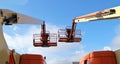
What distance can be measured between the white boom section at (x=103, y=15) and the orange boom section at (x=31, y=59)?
5770mm

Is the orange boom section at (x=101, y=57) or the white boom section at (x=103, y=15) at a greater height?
the white boom section at (x=103, y=15)

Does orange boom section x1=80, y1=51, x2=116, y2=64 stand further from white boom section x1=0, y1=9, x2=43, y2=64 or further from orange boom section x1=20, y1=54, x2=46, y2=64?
white boom section x1=0, y1=9, x2=43, y2=64

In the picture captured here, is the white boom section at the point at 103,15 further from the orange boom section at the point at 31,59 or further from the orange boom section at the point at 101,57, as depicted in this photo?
the orange boom section at the point at 31,59

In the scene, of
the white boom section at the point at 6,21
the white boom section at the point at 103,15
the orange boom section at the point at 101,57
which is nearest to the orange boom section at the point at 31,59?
the white boom section at the point at 6,21

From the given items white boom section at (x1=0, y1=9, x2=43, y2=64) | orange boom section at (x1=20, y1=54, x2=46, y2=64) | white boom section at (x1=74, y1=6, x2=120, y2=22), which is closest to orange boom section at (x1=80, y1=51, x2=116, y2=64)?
orange boom section at (x1=20, y1=54, x2=46, y2=64)

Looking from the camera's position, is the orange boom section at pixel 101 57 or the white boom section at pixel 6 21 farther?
the orange boom section at pixel 101 57

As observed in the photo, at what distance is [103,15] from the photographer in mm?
21562

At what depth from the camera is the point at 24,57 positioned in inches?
558

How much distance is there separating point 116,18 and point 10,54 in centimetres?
887

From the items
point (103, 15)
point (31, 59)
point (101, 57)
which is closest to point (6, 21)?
point (31, 59)

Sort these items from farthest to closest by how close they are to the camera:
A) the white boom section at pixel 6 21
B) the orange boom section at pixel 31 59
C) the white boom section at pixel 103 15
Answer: the white boom section at pixel 103 15 < the orange boom section at pixel 31 59 < the white boom section at pixel 6 21

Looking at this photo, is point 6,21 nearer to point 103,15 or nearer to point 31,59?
point 31,59

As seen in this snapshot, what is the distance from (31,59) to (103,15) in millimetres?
9112

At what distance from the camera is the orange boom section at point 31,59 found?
14078 mm
